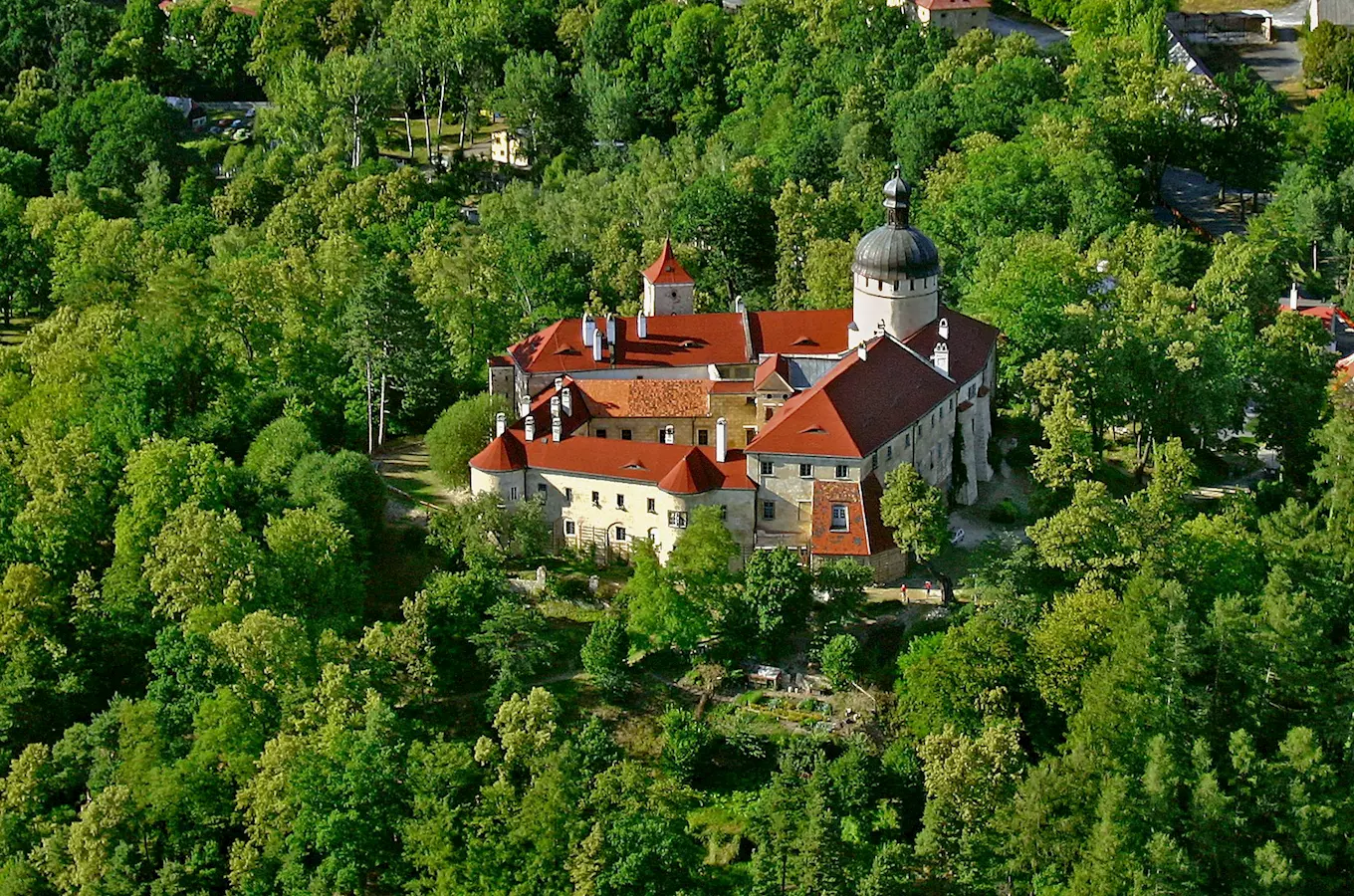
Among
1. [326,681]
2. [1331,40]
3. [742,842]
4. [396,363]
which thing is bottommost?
[742,842]

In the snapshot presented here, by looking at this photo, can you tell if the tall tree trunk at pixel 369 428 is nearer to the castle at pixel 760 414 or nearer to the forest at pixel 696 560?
the forest at pixel 696 560

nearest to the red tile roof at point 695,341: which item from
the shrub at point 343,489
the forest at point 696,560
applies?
the forest at point 696,560

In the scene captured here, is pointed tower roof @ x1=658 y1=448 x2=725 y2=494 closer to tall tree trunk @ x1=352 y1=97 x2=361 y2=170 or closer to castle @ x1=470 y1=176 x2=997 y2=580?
castle @ x1=470 y1=176 x2=997 y2=580

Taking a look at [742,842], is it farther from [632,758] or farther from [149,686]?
[149,686]

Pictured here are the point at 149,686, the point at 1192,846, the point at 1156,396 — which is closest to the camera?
the point at 1192,846

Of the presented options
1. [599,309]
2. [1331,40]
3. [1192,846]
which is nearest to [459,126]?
[599,309]
